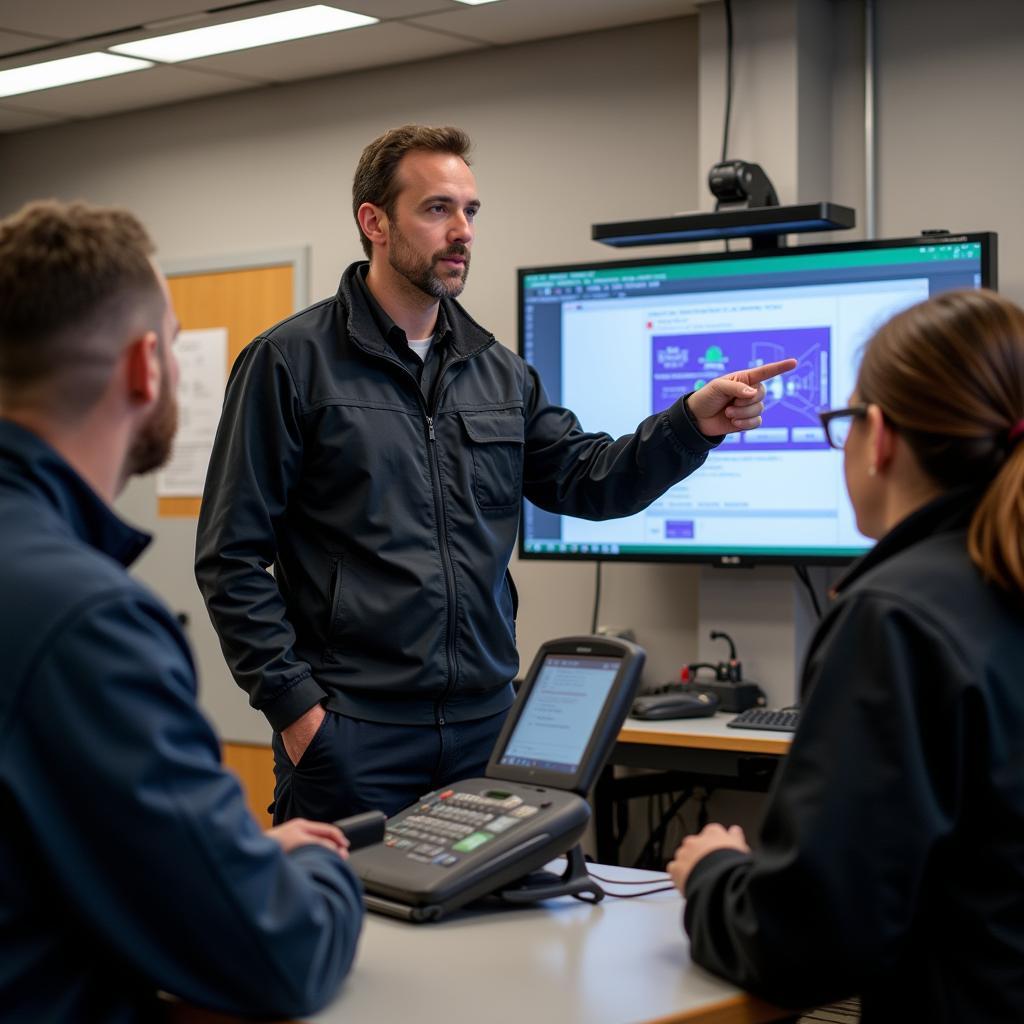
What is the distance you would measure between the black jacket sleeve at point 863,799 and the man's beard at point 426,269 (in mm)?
1298

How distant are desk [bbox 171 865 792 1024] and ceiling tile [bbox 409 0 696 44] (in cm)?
283

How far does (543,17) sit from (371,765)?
249 cm

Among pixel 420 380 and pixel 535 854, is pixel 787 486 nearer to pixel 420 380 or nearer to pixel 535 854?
pixel 420 380

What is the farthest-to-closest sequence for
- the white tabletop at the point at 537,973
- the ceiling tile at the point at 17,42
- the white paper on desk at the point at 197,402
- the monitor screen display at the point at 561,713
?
the white paper on desk at the point at 197,402 < the ceiling tile at the point at 17,42 < the monitor screen display at the point at 561,713 < the white tabletop at the point at 537,973

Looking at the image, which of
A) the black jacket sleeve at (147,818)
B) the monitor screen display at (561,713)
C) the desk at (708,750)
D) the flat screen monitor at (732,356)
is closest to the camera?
the black jacket sleeve at (147,818)

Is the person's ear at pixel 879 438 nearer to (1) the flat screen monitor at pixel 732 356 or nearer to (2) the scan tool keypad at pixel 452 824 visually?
(2) the scan tool keypad at pixel 452 824

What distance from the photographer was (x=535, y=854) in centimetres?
158

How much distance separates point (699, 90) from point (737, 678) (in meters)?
1.60

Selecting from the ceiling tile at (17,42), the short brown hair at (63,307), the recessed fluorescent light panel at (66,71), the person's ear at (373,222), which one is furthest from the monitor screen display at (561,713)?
the recessed fluorescent light panel at (66,71)

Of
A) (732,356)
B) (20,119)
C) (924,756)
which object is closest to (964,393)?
(924,756)

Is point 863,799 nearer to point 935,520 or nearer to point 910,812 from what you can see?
point 910,812

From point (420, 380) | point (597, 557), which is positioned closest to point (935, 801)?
point (420, 380)

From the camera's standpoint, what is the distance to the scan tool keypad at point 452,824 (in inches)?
62.7

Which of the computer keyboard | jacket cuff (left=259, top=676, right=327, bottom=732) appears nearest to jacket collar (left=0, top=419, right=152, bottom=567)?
jacket cuff (left=259, top=676, right=327, bottom=732)
